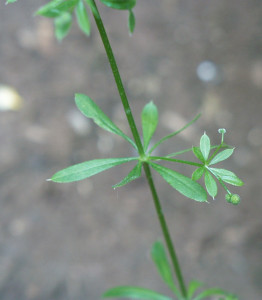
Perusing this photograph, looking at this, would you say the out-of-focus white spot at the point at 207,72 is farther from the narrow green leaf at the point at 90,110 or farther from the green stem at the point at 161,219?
the narrow green leaf at the point at 90,110

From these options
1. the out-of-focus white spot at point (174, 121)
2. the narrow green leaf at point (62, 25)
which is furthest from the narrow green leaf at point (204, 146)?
the out-of-focus white spot at point (174, 121)

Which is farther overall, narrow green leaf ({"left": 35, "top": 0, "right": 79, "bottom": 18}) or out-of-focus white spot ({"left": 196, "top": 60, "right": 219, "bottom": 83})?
out-of-focus white spot ({"left": 196, "top": 60, "right": 219, "bottom": 83})

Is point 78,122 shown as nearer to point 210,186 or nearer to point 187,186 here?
point 187,186

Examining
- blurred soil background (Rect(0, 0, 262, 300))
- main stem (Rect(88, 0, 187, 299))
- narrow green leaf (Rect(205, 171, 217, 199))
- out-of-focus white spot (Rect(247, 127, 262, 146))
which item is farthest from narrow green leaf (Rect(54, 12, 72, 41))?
out-of-focus white spot (Rect(247, 127, 262, 146))

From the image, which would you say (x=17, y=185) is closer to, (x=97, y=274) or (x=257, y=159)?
(x=97, y=274)

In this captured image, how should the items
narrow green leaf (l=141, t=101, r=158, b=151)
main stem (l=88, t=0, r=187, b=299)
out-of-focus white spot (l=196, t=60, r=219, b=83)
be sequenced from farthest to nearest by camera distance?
out-of-focus white spot (l=196, t=60, r=219, b=83) < narrow green leaf (l=141, t=101, r=158, b=151) < main stem (l=88, t=0, r=187, b=299)

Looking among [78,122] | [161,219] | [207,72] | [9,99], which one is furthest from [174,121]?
[161,219]

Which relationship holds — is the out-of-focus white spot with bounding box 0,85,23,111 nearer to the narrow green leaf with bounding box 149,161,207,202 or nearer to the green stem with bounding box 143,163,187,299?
the green stem with bounding box 143,163,187,299
